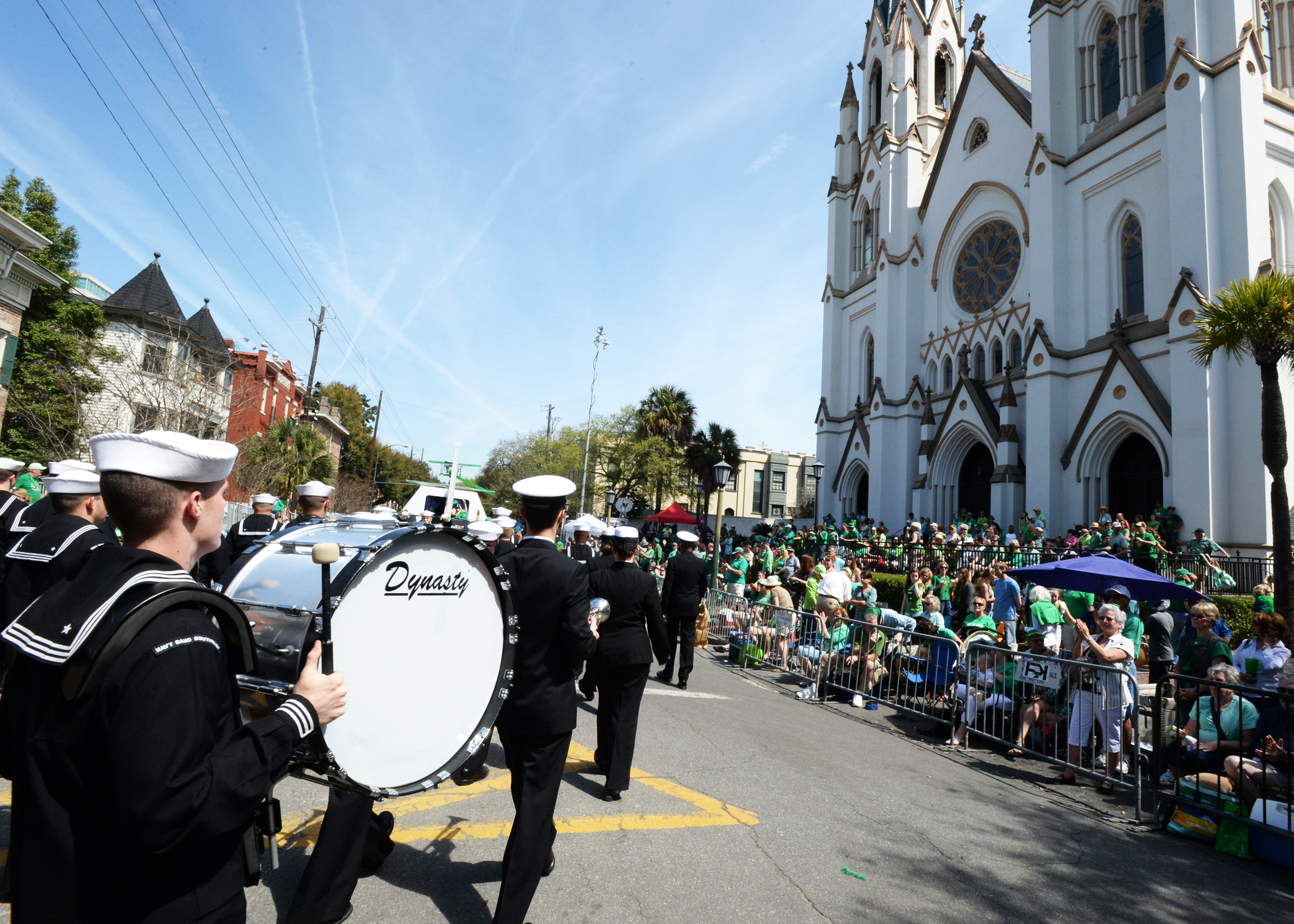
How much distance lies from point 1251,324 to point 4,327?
86.4 ft

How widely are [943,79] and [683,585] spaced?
34.6 metres

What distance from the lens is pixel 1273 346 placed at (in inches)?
474

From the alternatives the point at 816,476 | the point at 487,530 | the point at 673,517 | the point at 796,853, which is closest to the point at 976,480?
the point at 816,476

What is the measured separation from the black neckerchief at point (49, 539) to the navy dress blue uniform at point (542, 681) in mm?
3290

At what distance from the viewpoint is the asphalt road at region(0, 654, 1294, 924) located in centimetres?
367

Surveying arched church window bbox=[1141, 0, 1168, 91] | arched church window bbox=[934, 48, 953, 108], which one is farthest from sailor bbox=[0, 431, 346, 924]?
arched church window bbox=[934, 48, 953, 108]

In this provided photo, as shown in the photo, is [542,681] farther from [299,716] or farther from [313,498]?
[313,498]

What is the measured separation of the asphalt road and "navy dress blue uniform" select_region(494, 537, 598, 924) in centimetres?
56

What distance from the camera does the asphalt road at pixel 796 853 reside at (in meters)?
3.67

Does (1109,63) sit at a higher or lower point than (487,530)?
higher

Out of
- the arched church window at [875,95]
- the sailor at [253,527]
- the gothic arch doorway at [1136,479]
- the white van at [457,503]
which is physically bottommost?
the sailor at [253,527]

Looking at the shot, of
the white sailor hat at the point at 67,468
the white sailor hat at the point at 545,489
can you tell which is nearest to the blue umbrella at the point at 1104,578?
the white sailor hat at the point at 545,489

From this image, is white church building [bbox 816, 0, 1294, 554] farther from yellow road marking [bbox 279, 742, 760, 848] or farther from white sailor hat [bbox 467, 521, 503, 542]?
yellow road marking [bbox 279, 742, 760, 848]

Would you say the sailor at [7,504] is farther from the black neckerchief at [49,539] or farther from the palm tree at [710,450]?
the palm tree at [710,450]
